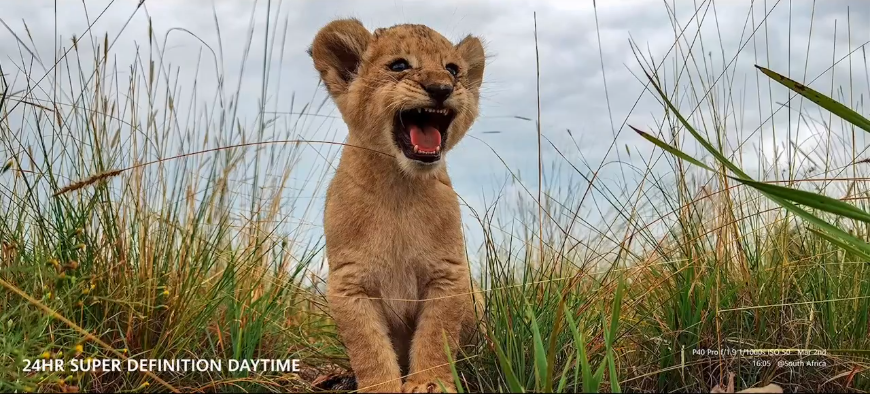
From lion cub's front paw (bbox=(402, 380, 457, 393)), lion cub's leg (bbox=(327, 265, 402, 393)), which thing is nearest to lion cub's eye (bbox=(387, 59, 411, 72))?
lion cub's leg (bbox=(327, 265, 402, 393))

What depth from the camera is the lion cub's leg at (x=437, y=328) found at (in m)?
3.52

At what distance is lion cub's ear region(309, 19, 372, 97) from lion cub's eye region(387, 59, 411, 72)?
0.70ft

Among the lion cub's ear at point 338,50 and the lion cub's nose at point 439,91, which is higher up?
the lion cub's ear at point 338,50

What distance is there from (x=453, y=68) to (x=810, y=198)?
185 centimetres

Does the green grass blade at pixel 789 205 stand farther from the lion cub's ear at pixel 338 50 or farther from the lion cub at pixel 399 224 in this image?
the lion cub's ear at pixel 338 50

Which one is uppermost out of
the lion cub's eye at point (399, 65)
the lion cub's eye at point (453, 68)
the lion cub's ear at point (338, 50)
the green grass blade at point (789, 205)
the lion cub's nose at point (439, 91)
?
the lion cub's ear at point (338, 50)

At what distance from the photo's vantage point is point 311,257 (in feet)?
14.4

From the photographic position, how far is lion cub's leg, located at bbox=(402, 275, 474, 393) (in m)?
3.52

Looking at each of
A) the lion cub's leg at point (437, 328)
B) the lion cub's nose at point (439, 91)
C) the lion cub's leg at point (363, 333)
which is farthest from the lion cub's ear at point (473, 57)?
the lion cub's leg at point (363, 333)

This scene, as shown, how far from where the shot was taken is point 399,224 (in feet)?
12.0

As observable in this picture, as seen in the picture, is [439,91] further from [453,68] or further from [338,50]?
[338,50]

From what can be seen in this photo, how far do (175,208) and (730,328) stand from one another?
2.83 meters

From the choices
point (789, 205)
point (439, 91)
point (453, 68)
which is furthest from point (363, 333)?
point (789, 205)

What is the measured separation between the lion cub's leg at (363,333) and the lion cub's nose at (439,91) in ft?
2.86
